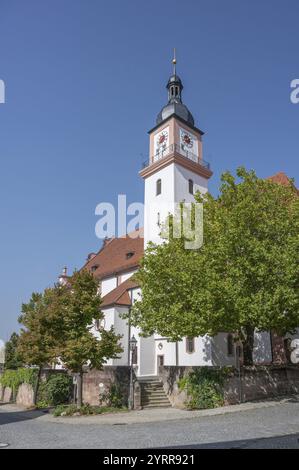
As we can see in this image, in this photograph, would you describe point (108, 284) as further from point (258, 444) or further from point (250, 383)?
point (258, 444)

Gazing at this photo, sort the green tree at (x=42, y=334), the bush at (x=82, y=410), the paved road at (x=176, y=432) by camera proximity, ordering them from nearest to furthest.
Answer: the paved road at (x=176, y=432), the bush at (x=82, y=410), the green tree at (x=42, y=334)

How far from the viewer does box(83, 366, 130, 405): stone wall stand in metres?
21.3

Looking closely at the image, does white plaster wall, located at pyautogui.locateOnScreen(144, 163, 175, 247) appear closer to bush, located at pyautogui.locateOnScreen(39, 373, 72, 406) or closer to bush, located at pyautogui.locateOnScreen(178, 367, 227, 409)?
bush, located at pyautogui.locateOnScreen(39, 373, 72, 406)

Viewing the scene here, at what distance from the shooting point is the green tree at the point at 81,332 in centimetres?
1956

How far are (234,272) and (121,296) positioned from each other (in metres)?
19.1

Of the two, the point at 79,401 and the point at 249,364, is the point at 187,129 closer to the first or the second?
the point at 249,364

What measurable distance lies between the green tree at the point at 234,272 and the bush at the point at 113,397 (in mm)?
3371

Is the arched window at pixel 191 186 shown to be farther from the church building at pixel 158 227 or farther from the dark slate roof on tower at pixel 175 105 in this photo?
the dark slate roof on tower at pixel 175 105

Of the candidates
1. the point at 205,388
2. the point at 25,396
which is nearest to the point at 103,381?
the point at 205,388

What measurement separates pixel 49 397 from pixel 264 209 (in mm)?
16265

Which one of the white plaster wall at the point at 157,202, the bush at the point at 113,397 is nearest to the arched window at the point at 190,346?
the bush at the point at 113,397

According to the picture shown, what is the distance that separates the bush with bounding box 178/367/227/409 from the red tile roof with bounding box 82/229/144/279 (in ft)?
55.5

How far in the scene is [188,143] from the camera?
122 feet
